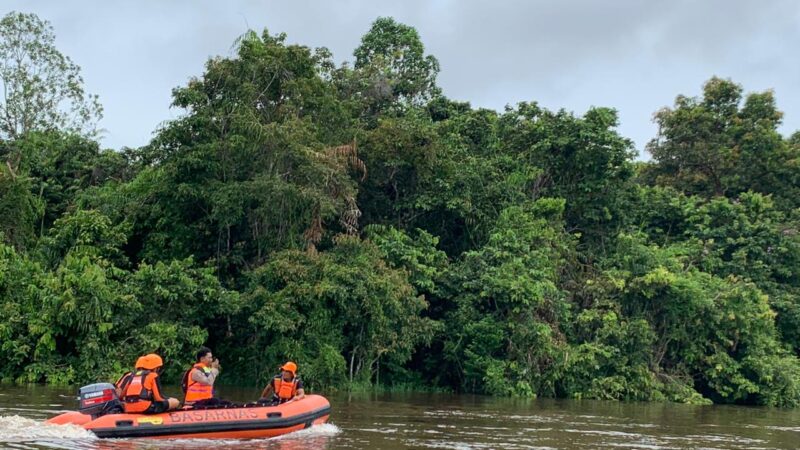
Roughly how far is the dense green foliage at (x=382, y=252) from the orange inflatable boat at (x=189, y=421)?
23.6 ft

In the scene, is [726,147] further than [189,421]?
Yes

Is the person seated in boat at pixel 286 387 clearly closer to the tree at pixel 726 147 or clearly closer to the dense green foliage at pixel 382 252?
the dense green foliage at pixel 382 252

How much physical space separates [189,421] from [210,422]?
272 millimetres

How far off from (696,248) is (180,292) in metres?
16.3

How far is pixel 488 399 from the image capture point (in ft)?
70.0

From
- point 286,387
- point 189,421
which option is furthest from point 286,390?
point 189,421

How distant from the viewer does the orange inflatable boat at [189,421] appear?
1140cm

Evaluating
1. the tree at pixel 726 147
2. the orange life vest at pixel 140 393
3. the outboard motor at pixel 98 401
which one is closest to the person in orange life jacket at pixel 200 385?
the orange life vest at pixel 140 393

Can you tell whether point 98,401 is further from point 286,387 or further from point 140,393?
point 286,387

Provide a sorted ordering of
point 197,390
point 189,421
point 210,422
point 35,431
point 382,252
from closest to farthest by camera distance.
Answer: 1. point 35,431
2. point 189,421
3. point 210,422
4. point 197,390
5. point 382,252

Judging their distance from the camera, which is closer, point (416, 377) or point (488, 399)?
point (488, 399)

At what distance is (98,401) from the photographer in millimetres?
11656

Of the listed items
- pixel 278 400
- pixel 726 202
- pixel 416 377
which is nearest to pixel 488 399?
pixel 416 377

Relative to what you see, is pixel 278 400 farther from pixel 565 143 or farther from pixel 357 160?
pixel 565 143
